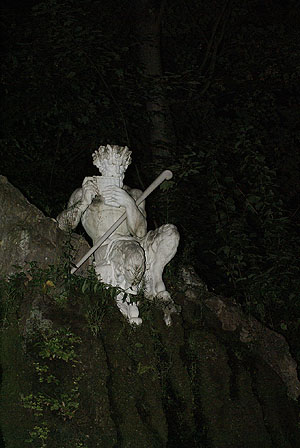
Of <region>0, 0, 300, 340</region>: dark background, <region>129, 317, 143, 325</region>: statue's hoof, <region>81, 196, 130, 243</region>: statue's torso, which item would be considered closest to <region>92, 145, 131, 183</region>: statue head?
<region>81, 196, 130, 243</region>: statue's torso

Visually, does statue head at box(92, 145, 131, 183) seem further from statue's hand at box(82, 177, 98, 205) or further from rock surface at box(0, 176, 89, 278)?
rock surface at box(0, 176, 89, 278)

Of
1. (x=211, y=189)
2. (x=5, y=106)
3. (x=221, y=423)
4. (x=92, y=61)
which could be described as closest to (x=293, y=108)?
(x=211, y=189)

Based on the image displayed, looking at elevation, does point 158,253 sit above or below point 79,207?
below

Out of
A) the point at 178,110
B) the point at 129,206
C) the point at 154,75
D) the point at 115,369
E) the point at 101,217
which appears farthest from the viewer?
the point at 178,110

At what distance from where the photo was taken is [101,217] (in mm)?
5023

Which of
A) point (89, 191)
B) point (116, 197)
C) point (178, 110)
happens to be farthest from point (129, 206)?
point (178, 110)

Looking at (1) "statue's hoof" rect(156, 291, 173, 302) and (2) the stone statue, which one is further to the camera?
(1) "statue's hoof" rect(156, 291, 173, 302)

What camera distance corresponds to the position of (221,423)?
462 centimetres

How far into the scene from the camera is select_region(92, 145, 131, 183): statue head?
5078 mm

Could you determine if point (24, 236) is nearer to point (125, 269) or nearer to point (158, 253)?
point (125, 269)

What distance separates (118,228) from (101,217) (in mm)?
173

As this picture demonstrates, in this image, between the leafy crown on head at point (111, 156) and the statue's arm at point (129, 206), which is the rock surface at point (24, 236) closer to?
the statue's arm at point (129, 206)

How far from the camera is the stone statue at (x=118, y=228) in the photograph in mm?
4844

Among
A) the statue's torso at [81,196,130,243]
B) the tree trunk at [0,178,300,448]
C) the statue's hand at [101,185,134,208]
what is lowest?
the tree trunk at [0,178,300,448]
